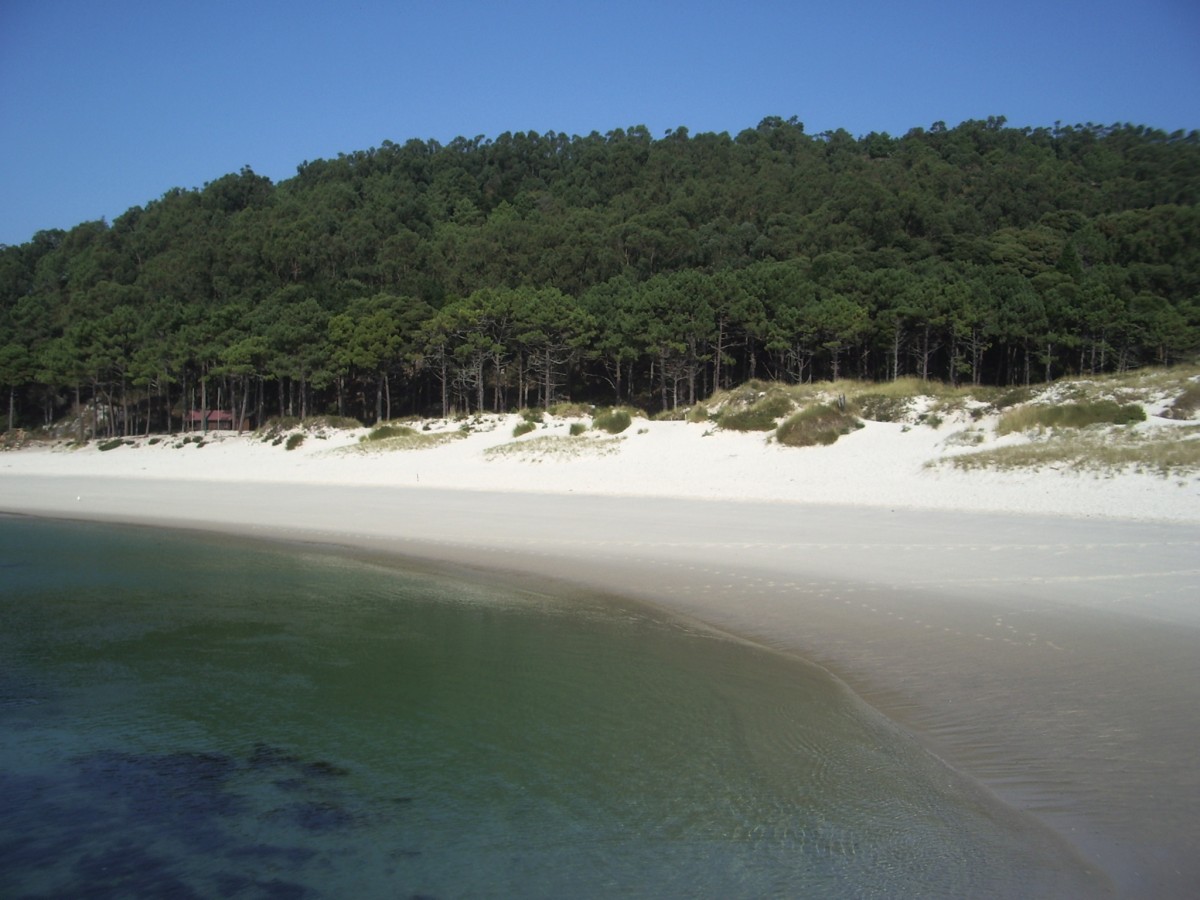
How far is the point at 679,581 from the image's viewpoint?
39.6 ft

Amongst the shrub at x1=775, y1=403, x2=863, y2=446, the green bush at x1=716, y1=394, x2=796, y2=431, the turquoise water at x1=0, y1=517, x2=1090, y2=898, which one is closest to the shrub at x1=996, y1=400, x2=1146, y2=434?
the shrub at x1=775, y1=403, x2=863, y2=446

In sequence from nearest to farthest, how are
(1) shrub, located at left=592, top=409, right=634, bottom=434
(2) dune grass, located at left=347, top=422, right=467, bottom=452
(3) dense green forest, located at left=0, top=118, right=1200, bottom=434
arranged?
(1) shrub, located at left=592, top=409, right=634, bottom=434 → (2) dune grass, located at left=347, top=422, right=467, bottom=452 → (3) dense green forest, located at left=0, top=118, right=1200, bottom=434

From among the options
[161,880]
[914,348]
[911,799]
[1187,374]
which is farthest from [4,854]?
[914,348]

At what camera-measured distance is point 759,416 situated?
2512 cm

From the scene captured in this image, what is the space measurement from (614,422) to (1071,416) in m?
12.9

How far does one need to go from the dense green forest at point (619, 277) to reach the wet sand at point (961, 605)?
25.4 metres

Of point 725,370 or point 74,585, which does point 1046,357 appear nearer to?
point 725,370

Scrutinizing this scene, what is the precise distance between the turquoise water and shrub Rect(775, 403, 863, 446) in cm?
1333

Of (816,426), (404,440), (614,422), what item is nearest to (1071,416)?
(816,426)

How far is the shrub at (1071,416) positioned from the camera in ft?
64.0

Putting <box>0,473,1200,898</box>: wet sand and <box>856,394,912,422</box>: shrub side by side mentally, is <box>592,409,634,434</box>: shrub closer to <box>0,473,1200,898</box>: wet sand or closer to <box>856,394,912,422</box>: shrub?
<box>856,394,912,422</box>: shrub

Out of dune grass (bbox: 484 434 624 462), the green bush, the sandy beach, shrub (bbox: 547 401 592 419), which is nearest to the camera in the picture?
the sandy beach

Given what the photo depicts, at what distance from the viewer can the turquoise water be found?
187 inches

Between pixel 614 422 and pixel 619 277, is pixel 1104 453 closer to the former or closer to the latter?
pixel 614 422
